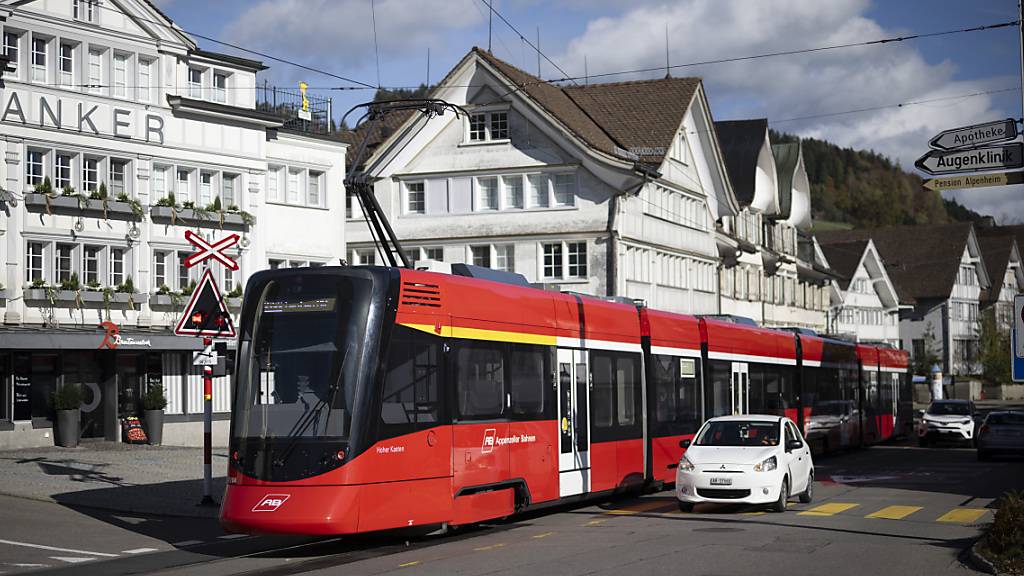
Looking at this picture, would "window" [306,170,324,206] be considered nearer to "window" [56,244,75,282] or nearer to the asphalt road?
"window" [56,244,75,282]

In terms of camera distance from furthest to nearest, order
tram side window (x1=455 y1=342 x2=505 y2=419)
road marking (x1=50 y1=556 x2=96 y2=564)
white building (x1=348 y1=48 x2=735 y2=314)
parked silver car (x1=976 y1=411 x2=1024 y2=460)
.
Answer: white building (x1=348 y1=48 x2=735 y2=314), parked silver car (x1=976 y1=411 x2=1024 y2=460), tram side window (x1=455 y1=342 x2=505 y2=419), road marking (x1=50 y1=556 x2=96 y2=564)

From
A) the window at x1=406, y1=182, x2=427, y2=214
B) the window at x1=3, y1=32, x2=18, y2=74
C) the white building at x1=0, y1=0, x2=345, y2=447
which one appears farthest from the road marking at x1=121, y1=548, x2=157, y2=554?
the window at x1=406, y1=182, x2=427, y2=214

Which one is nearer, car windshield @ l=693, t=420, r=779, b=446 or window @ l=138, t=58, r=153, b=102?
car windshield @ l=693, t=420, r=779, b=446

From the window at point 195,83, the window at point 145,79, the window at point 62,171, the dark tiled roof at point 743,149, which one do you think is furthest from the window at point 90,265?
the dark tiled roof at point 743,149

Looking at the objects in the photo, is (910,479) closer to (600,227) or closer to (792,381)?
(792,381)

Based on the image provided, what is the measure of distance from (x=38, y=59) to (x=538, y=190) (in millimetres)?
22927

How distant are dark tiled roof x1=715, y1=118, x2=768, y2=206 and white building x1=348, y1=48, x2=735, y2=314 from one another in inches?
462

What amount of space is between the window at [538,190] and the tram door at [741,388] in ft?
76.9


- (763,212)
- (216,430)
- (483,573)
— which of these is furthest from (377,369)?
(763,212)

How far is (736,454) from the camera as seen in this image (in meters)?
20.8

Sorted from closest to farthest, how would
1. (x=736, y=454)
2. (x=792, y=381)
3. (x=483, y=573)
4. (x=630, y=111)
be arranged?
(x=483, y=573) < (x=736, y=454) < (x=792, y=381) < (x=630, y=111)

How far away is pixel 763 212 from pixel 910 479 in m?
43.5

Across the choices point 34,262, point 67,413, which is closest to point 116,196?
point 34,262

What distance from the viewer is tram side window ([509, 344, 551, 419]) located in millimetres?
18719
